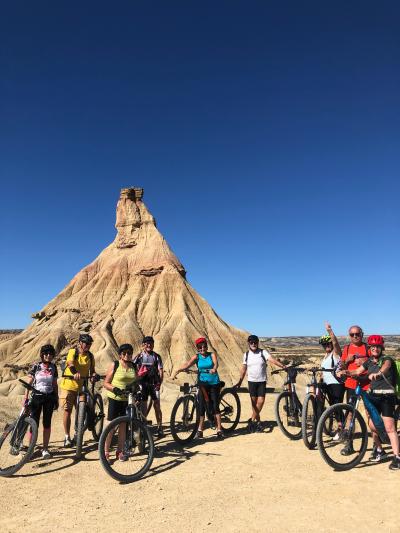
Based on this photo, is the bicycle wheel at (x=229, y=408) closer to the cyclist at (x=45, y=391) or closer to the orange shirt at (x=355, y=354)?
the orange shirt at (x=355, y=354)

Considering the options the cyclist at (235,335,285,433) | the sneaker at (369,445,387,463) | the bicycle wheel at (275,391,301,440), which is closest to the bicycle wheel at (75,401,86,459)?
the cyclist at (235,335,285,433)

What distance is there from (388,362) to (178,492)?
12.5ft

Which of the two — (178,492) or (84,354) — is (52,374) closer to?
(84,354)

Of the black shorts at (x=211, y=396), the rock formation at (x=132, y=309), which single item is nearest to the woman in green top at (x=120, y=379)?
the black shorts at (x=211, y=396)

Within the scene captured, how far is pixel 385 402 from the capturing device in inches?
243

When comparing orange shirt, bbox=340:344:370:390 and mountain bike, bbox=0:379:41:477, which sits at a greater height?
orange shirt, bbox=340:344:370:390

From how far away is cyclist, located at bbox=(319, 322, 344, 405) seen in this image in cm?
785

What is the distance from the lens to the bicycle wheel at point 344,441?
6.03 m

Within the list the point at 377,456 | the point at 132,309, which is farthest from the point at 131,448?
the point at 132,309

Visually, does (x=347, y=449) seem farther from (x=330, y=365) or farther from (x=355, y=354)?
(x=330, y=365)

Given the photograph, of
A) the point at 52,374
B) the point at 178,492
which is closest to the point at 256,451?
the point at 178,492

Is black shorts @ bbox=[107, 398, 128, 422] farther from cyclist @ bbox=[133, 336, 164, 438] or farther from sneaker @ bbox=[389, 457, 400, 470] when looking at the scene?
sneaker @ bbox=[389, 457, 400, 470]

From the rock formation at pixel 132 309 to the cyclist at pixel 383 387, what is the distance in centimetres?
2522

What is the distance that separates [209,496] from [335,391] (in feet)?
12.4
